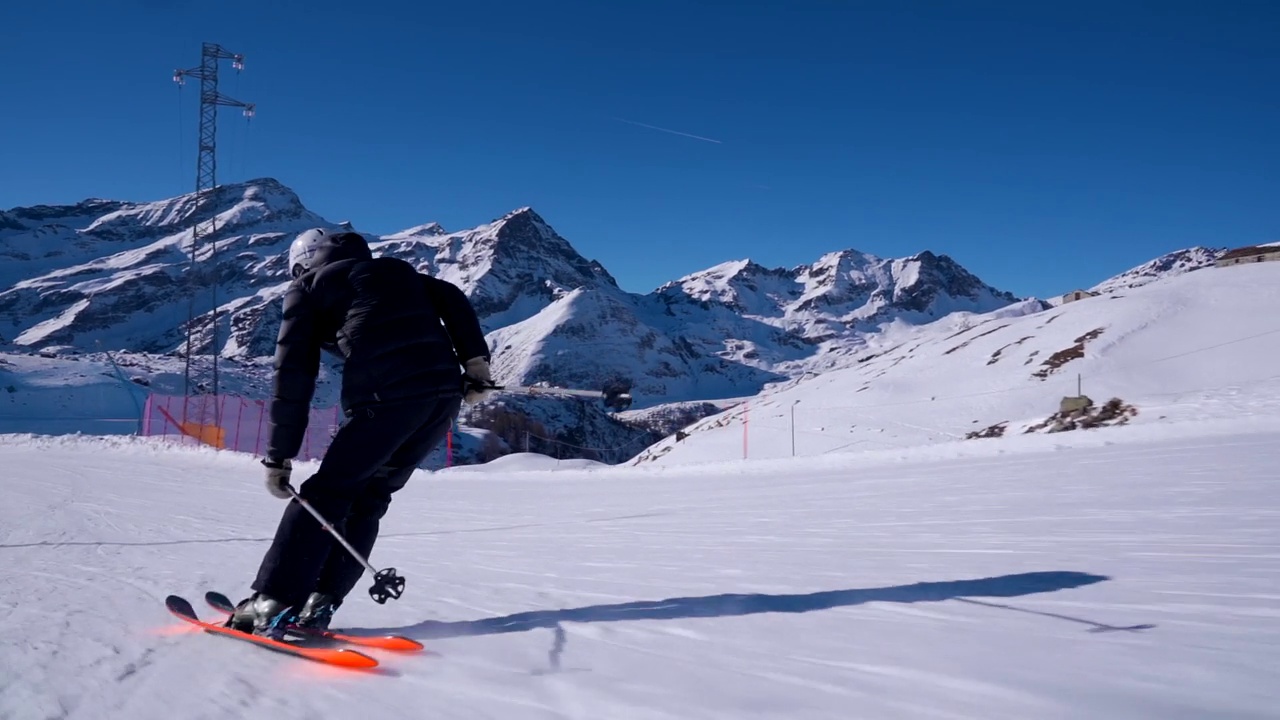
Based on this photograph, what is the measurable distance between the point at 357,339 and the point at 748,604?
191 centimetres

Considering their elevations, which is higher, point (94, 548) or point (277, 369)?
point (277, 369)

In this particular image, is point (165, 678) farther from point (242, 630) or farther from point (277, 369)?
point (277, 369)

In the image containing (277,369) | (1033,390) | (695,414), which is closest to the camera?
(277,369)

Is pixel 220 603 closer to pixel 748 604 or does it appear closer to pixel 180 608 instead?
pixel 180 608

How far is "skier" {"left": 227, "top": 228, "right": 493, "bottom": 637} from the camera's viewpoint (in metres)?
2.80

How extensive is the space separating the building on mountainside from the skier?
5987 cm

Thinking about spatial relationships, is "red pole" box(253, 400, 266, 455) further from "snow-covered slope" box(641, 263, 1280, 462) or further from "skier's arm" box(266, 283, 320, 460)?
"skier's arm" box(266, 283, 320, 460)

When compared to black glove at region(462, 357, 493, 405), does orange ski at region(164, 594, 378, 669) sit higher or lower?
lower

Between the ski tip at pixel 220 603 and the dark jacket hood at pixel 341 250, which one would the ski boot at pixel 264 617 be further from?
the dark jacket hood at pixel 341 250

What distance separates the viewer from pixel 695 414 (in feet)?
322

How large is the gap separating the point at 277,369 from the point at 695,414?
315ft

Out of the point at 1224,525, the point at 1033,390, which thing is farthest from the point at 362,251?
the point at 1033,390

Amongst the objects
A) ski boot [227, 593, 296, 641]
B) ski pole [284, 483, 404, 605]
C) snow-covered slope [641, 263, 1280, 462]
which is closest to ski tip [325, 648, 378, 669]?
ski boot [227, 593, 296, 641]

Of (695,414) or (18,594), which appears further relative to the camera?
(695,414)
